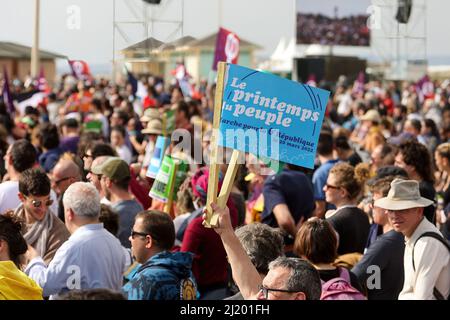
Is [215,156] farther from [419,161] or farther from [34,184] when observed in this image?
[419,161]

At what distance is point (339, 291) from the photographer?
15.3ft

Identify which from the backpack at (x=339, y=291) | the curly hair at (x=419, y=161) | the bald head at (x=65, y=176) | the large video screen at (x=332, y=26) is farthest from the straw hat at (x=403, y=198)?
the large video screen at (x=332, y=26)

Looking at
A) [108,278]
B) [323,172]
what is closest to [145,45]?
[323,172]

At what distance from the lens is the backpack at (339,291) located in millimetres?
4598

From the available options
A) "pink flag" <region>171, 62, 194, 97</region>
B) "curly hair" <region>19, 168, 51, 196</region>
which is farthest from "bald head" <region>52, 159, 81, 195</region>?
"pink flag" <region>171, 62, 194, 97</region>

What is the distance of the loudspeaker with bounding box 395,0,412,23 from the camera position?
12043 millimetres

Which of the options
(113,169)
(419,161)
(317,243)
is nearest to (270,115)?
(317,243)

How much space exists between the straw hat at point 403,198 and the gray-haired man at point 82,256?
161cm

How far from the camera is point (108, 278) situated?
538 centimetres

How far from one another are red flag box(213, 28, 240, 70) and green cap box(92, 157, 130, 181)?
666 cm

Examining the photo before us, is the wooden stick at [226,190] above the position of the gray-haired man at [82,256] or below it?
above

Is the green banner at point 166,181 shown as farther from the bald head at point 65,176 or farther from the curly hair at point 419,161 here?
the curly hair at point 419,161

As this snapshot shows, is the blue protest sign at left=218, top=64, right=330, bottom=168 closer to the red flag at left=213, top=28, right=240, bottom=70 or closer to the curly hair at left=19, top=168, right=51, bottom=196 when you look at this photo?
the curly hair at left=19, top=168, right=51, bottom=196

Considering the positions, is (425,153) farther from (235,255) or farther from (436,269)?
(235,255)
